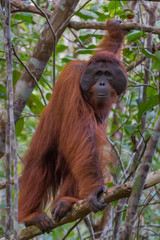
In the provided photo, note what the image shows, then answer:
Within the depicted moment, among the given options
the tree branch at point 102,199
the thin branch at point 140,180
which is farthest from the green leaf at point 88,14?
the thin branch at point 140,180

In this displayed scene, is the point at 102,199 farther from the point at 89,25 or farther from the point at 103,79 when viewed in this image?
the point at 89,25

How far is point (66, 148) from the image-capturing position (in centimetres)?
398

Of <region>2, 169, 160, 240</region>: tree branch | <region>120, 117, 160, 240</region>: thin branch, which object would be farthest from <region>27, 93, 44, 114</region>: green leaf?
<region>120, 117, 160, 240</region>: thin branch

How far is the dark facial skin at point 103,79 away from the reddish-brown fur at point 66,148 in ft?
0.26

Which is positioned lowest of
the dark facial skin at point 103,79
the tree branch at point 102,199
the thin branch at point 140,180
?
the tree branch at point 102,199

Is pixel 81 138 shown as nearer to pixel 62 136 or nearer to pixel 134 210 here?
pixel 62 136

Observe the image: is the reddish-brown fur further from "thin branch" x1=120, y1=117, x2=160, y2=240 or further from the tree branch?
"thin branch" x1=120, y1=117, x2=160, y2=240

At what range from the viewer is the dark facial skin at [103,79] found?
403cm

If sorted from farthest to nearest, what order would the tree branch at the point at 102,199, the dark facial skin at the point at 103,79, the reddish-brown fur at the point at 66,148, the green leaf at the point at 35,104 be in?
the green leaf at the point at 35,104 < the dark facial skin at the point at 103,79 < the reddish-brown fur at the point at 66,148 < the tree branch at the point at 102,199

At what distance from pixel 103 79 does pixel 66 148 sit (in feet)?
2.99

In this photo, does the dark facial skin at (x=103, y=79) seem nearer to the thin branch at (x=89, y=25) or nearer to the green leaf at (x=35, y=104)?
the thin branch at (x=89, y=25)

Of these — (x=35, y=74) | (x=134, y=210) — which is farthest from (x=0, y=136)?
(x=134, y=210)

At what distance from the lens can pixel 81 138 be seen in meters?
3.83

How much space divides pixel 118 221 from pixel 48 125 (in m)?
1.34
